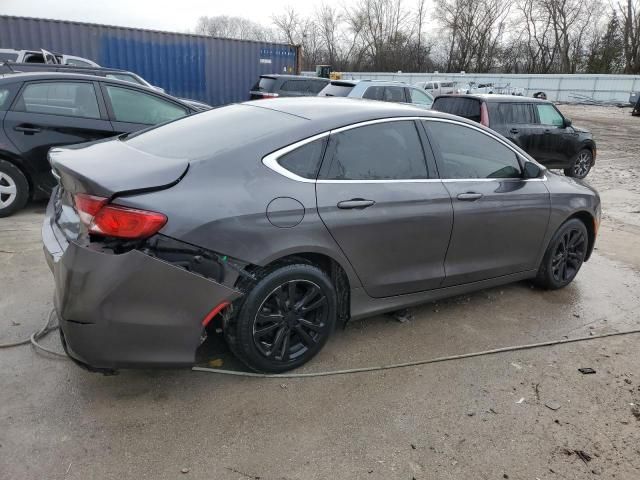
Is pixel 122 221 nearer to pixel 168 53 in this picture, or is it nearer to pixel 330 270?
pixel 330 270

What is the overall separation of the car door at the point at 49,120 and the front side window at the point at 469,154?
411 centimetres

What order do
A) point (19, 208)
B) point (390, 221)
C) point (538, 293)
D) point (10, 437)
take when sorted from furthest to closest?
point (19, 208)
point (538, 293)
point (390, 221)
point (10, 437)

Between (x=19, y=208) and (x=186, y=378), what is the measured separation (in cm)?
390

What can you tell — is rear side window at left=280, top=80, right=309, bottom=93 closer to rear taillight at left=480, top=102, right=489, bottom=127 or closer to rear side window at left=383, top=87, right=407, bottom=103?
rear side window at left=383, top=87, right=407, bottom=103

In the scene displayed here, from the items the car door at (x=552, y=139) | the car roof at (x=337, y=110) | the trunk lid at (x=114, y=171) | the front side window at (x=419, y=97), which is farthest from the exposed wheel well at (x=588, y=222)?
the front side window at (x=419, y=97)

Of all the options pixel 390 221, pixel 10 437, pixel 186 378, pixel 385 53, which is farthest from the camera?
pixel 385 53

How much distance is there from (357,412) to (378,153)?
1.56 meters

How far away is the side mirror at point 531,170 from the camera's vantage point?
4.00 meters

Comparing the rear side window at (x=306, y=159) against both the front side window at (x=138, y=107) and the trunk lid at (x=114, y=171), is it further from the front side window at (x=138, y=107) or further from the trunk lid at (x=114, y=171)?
the front side window at (x=138, y=107)

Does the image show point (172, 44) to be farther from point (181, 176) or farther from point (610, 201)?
point (181, 176)

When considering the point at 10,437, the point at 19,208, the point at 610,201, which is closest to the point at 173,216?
the point at 10,437

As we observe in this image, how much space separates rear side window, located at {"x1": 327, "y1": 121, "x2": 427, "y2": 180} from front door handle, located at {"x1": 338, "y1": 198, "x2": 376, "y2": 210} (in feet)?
0.48

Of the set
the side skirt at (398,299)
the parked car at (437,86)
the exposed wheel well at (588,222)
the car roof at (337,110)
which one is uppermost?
the parked car at (437,86)

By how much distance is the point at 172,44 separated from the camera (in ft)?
54.0
